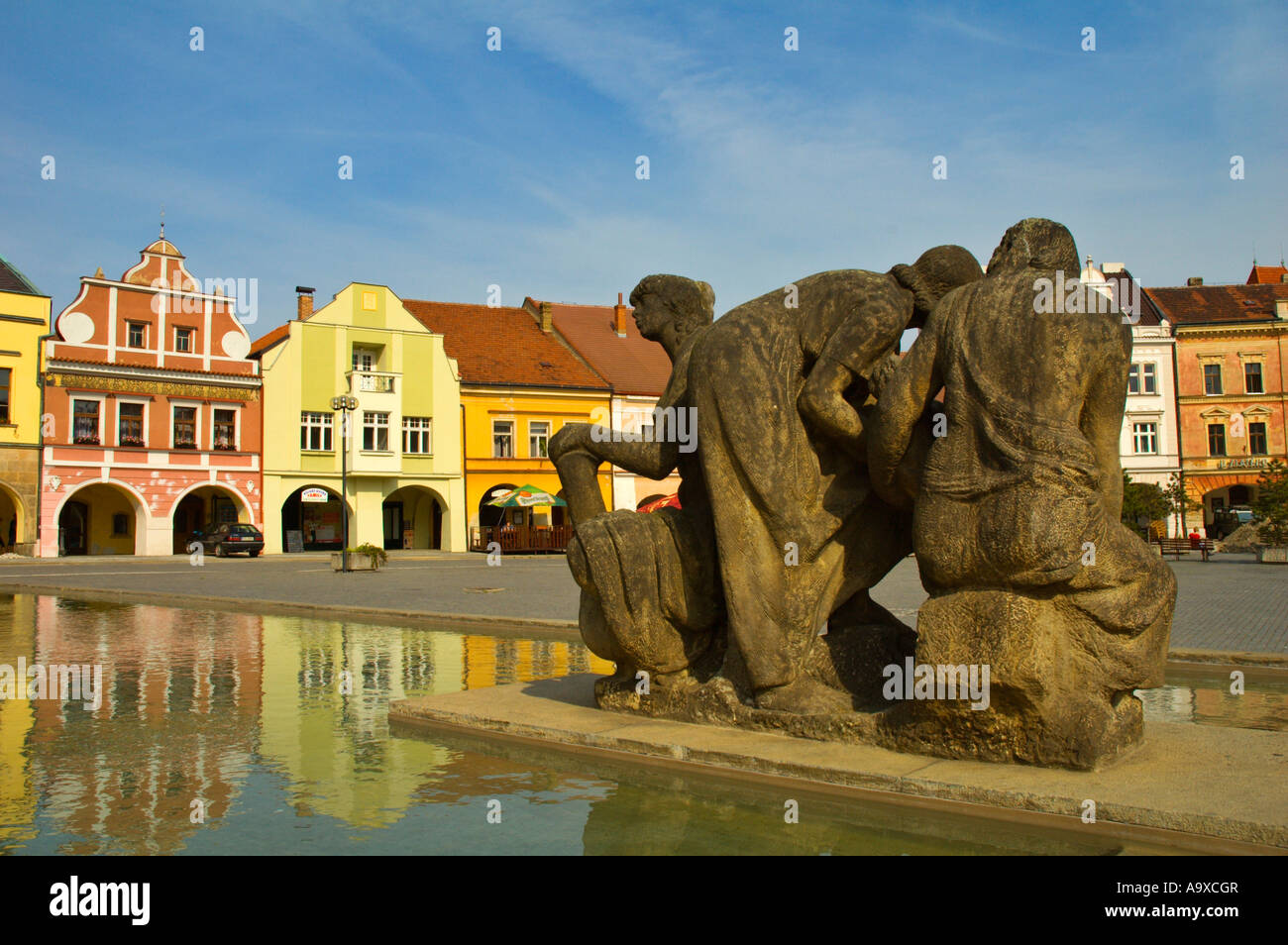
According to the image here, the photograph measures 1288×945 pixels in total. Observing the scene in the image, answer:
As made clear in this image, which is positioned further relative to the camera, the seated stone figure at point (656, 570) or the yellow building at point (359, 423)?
Answer: the yellow building at point (359, 423)

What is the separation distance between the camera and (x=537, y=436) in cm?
4366

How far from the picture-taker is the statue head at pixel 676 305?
18.8 ft

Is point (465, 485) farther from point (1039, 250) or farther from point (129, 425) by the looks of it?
point (1039, 250)

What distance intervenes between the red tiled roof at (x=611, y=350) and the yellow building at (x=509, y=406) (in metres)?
1.08

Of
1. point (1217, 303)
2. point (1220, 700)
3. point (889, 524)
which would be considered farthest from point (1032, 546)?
point (1217, 303)

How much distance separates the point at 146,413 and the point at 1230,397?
4236 cm

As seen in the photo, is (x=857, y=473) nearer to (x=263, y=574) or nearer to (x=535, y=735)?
(x=535, y=735)

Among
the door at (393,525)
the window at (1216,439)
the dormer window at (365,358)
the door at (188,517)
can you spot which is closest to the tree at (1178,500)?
the window at (1216,439)

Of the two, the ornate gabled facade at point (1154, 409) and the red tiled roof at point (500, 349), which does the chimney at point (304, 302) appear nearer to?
the red tiled roof at point (500, 349)

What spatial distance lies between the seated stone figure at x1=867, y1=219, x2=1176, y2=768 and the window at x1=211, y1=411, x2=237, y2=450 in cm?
3646

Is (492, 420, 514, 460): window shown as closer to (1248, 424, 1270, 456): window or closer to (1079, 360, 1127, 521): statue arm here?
(1248, 424, 1270, 456): window
